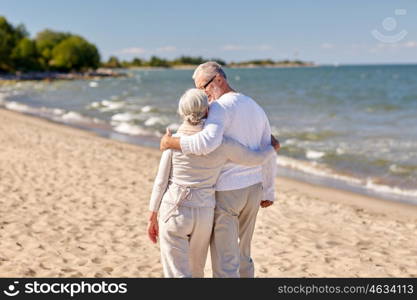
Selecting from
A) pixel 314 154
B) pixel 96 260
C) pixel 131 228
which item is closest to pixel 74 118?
pixel 314 154

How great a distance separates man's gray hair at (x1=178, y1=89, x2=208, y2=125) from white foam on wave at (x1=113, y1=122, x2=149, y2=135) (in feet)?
53.3

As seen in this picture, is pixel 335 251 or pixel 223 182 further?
pixel 335 251

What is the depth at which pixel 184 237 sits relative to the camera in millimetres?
3223

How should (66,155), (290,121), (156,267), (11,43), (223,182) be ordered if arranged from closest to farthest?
1. (223,182)
2. (156,267)
3. (66,155)
4. (290,121)
5. (11,43)

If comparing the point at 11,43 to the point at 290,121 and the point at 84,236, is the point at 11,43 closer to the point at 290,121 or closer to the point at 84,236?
the point at 290,121

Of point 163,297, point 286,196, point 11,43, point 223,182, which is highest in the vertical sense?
point 11,43

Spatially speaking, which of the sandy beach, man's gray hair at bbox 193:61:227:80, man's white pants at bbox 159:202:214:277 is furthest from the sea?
man's gray hair at bbox 193:61:227:80

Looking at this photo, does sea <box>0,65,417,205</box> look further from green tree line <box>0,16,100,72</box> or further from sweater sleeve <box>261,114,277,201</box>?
green tree line <box>0,16,100,72</box>

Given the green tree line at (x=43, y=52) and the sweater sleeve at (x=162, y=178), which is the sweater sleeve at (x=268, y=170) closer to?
the sweater sleeve at (x=162, y=178)

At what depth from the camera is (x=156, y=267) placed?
524 cm

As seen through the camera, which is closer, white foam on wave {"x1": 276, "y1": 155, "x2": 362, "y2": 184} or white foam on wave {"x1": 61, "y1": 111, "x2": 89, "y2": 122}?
white foam on wave {"x1": 276, "y1": 155, "x2": 362, "y2": 184}

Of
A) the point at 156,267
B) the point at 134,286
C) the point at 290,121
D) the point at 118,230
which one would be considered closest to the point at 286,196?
the point at 118,230

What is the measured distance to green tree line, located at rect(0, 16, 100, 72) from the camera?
90875 millimetres

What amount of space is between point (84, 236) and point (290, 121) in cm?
1832
